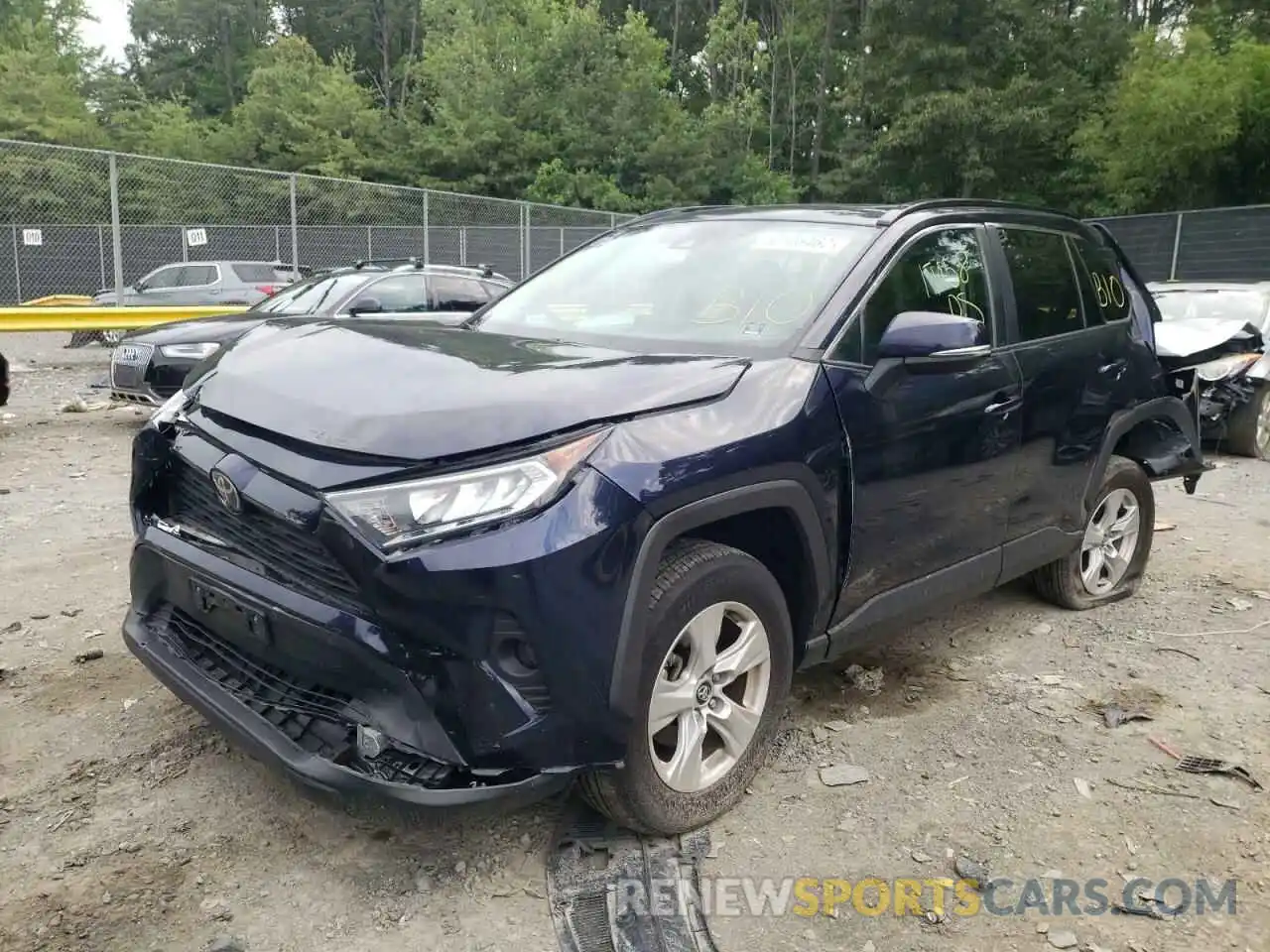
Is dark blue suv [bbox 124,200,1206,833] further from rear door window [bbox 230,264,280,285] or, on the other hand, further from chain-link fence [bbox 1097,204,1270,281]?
chain-link fence [bbox 1097,204,1270,281]

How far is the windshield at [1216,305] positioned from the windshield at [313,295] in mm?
7388

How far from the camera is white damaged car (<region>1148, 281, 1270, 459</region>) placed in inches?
315

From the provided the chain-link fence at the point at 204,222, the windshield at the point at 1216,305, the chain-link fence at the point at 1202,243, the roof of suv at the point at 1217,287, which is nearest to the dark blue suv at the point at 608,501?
the windshield at the point at 1216,305

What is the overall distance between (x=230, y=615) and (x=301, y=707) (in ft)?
1.12

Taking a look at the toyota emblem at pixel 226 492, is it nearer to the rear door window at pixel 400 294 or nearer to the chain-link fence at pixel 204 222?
the rear door window at pixel 400 294

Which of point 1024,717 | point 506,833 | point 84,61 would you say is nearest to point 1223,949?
point 1024,717

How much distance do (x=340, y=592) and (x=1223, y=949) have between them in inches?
89.8

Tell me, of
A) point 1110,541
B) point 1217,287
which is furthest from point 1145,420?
point 1217,287

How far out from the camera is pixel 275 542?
235 cm

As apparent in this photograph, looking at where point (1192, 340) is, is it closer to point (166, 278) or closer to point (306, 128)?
point (166, 278)

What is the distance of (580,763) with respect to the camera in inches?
88.9

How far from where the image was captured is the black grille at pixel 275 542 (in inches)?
87.1

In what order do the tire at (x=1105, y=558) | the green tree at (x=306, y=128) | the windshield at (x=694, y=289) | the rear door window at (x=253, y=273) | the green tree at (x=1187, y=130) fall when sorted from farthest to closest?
1. the green tree at (x=306, y=128)
2. the green tree at (x=1187, y=130)
3. the rear door window at (x=253, y=273)
4. the tire at (x=1105, y=558)
5. the windshield at (x=694, y=289)

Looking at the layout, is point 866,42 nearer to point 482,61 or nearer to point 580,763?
point 482,61
